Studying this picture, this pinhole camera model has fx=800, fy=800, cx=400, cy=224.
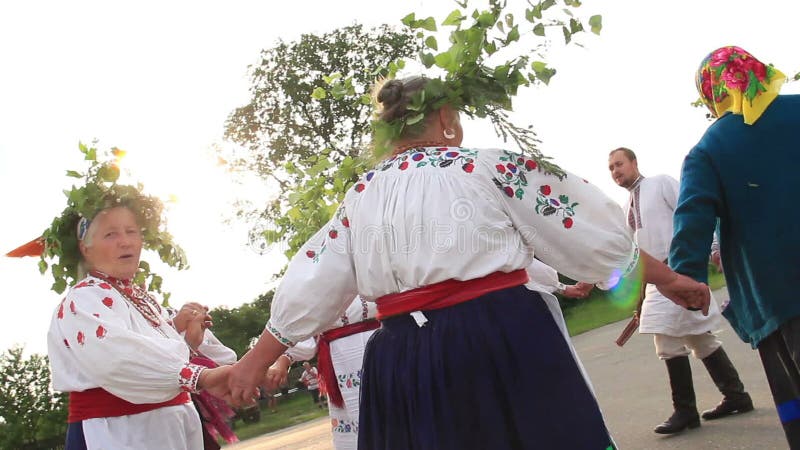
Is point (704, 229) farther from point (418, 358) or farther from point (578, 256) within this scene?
point (418, 358)

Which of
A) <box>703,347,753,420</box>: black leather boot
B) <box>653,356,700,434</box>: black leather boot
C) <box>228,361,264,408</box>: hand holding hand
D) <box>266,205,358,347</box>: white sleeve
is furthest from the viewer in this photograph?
<box>703,347,753,420</box>: black leather boot

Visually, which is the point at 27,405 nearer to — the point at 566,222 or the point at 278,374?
the point at 278,374

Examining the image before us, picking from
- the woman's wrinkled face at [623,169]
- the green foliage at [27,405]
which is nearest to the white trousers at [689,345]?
the woman's wrinkled face at [623,169]

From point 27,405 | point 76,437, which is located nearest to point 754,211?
point 76,437

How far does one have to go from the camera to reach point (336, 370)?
4805mm

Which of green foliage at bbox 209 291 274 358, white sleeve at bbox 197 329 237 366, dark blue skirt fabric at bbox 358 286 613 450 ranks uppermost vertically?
green foliage at bbox 209 291 274 358

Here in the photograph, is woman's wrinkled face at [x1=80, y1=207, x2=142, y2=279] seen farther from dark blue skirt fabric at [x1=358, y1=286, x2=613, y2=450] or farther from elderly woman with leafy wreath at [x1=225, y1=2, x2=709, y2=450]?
dark blue skirt fabric at [x1=358, y1=286, x2=613, y2=450]

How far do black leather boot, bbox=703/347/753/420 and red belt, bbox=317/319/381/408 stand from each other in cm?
254

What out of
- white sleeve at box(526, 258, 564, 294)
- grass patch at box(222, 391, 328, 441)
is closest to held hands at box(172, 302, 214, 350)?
white sleeve at box(526, 258, 564, 294)

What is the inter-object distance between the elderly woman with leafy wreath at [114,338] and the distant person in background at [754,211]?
2.08m

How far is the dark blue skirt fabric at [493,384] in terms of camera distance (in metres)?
2.47

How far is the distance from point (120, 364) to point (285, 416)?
48.1 feet

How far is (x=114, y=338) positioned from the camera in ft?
11.1

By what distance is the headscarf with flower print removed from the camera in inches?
132
